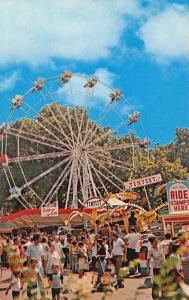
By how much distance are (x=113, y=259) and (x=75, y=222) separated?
1880cm

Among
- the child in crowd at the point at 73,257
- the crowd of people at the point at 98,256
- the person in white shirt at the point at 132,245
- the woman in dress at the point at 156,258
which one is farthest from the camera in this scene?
the child in crowd at the point at 73,257

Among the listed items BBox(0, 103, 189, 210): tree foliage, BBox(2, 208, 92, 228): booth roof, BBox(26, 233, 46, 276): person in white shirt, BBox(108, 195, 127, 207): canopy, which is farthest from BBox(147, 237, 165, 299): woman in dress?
BBox(0, 103, 189, 210): tree foliage

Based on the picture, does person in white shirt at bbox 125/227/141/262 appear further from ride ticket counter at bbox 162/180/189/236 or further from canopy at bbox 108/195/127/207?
canopy at bbox 108/195/127/207

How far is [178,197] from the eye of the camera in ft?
64.2

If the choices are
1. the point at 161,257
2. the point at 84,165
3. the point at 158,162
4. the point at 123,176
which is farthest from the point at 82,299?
the point at 123,176

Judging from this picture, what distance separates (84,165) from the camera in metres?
43.5

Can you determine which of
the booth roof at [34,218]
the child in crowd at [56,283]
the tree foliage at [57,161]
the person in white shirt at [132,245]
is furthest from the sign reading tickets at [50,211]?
the child in crowd at [56,283]

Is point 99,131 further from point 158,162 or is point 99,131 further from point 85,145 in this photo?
point 85,145

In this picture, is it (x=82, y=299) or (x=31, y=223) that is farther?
(x=31, y=223)

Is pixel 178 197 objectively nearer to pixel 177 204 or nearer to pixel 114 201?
pixel 177 204

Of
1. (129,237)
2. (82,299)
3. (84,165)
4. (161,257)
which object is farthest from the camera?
(84,165)

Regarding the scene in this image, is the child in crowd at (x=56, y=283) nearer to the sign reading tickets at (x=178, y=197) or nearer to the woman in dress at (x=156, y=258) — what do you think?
the woman in dress at (x=156, y=258)

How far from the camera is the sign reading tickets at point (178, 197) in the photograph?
19359 millimetres

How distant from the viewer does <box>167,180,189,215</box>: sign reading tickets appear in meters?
19.4
